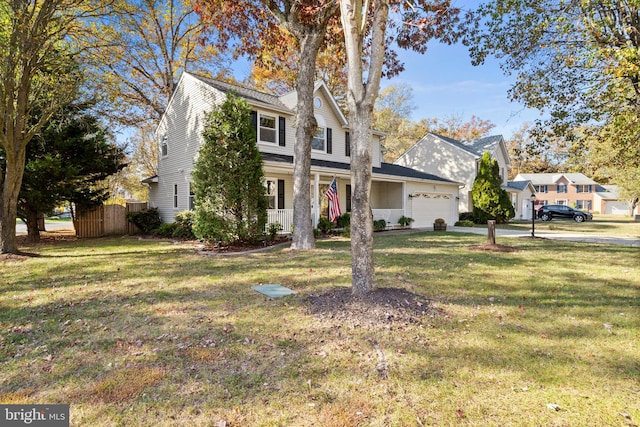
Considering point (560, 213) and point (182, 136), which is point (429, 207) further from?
point (560, 213)

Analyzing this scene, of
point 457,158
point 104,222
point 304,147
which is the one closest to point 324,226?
point 304,147

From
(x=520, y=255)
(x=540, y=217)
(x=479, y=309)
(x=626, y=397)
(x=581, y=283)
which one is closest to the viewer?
(x=626, y=397)

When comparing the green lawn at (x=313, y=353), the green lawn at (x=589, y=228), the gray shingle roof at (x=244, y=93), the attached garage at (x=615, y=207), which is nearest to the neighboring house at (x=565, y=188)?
the attached garage at (x=615, y=207)

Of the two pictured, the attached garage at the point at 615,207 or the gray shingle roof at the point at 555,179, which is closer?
the gray shingle roof at the point at 555,179

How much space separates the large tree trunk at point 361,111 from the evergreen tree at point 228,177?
634cm

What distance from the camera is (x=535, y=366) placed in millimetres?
3205

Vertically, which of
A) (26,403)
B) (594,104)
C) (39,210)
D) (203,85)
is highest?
(203,85)

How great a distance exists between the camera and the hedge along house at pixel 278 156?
14.6m

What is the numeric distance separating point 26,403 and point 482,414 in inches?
140

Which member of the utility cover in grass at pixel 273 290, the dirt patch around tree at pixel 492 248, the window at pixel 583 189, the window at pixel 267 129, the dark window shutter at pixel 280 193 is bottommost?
the utility cover in grass at pixel 273 290

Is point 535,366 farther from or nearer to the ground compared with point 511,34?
nearer to the ground

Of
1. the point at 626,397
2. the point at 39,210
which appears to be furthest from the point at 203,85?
the point at 626,397

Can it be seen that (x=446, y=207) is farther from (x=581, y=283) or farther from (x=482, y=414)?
(x=482, y=414)

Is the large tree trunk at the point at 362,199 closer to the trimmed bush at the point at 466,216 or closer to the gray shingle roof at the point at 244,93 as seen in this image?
the gray shingle roof at the point at 244,93
